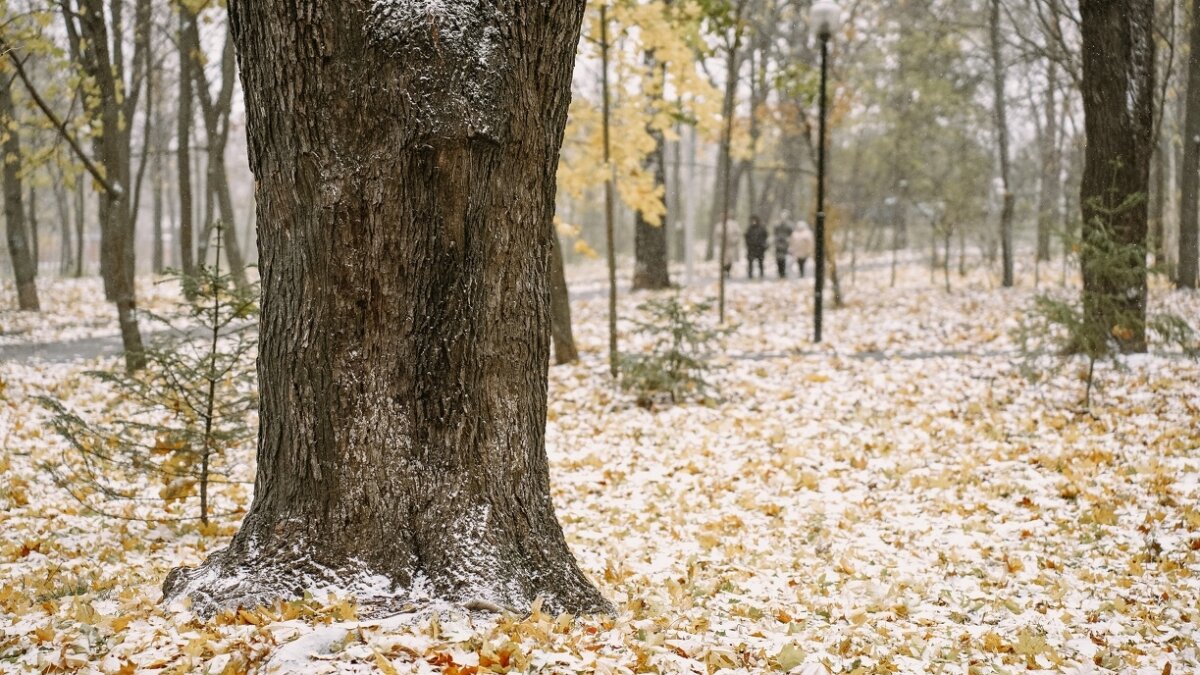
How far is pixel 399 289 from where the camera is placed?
3.00 metres

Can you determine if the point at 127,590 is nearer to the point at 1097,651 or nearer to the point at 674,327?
the point at 1097,651

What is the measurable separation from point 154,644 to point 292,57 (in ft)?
6.59

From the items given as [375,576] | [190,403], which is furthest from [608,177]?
[375,576]

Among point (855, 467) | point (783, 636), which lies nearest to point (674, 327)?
point (855, 467)

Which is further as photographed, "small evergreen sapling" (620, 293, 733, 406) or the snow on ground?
the snow on ground

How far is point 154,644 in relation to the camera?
2.83m

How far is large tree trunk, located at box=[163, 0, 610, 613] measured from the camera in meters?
2.91

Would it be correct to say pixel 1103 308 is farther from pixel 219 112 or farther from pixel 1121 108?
pixel 219 112

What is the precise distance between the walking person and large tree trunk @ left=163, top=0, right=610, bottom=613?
61.4 ft

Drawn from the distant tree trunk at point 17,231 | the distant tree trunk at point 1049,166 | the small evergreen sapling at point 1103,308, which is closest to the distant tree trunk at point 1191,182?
the distant tree trunk at point 1049,166

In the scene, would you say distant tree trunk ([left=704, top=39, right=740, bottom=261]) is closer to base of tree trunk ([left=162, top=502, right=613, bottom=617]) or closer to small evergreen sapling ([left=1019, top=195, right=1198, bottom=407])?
small evergreen sapling ([left=1019, top=195, right=1198, bottom=407])

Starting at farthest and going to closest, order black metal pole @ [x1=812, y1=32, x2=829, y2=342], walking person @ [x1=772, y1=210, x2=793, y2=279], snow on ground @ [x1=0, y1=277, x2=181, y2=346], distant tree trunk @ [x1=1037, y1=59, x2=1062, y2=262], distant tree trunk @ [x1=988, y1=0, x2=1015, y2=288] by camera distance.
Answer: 1. walking person @ [x1=772, y1=210, x2=793, y2=279]
2. distant tree trunk @ [x1=1037, y1=59, x2=1062, y2=262]
3. distant tree trunk @ [x1=988, y1=0, x2=1015, y2=288]
4. snow on ground @ [x1=0, y1=277, x2=181, y2=346]
5. black metal pole @ [x1=812, y1=32, x2=829, y2=342]

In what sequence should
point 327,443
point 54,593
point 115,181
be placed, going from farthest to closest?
point 115,181 < point 54,593 < point 327,443

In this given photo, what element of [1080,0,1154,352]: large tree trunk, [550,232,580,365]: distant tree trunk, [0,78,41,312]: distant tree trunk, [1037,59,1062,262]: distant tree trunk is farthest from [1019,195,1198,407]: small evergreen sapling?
[0,78,41,312]: distant tree trunk
